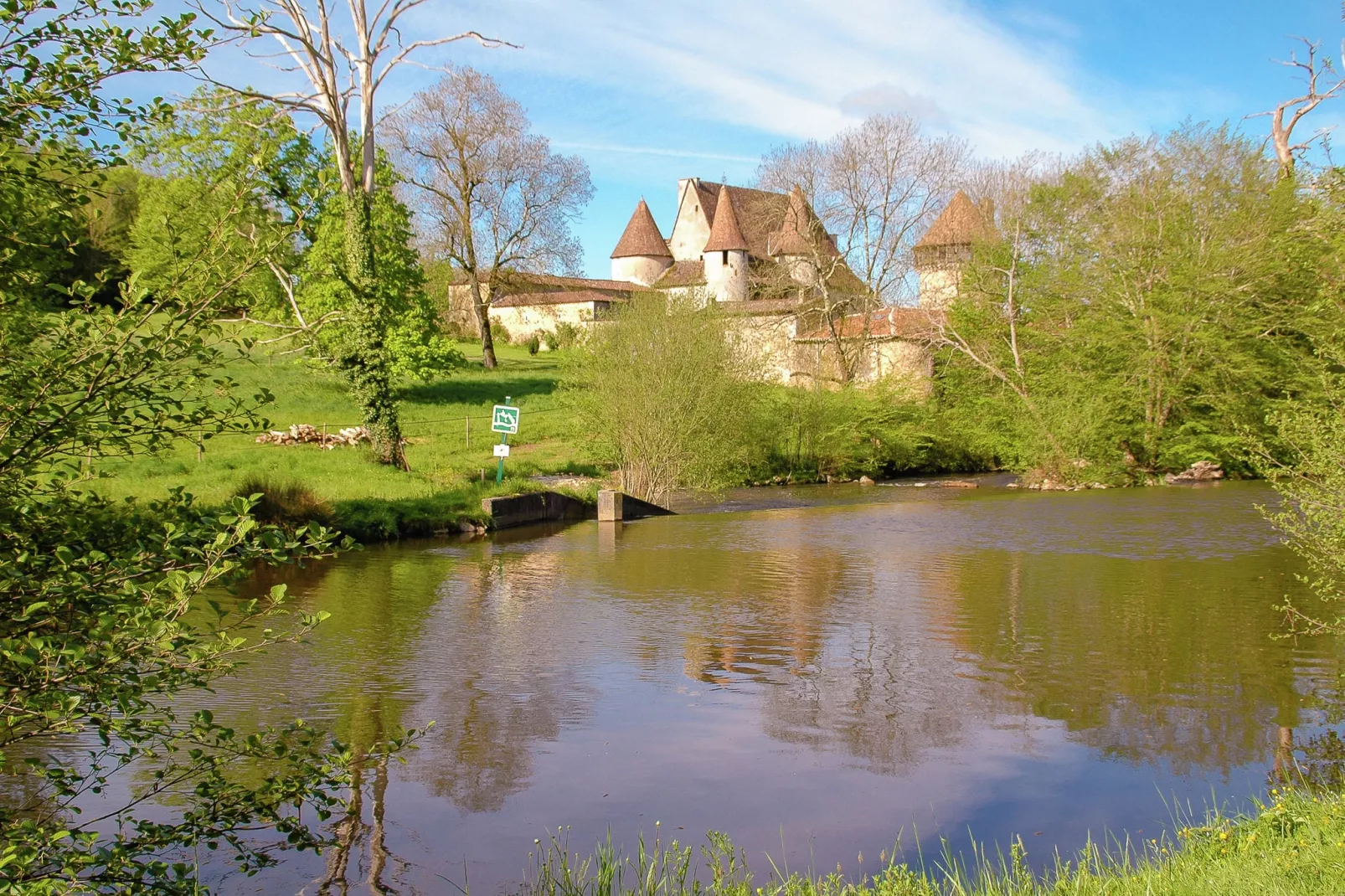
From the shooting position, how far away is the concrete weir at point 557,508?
22.3 meters

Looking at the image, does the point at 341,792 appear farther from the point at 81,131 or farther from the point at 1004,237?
the point at 1004,237

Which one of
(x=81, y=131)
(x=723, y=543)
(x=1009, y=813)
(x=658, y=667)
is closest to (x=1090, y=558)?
(x=723, y=543)

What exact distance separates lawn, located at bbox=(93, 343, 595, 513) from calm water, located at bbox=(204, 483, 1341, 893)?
9.89ft

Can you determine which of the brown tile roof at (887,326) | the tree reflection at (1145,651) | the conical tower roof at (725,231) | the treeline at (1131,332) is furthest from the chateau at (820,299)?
the tree reflection at (1145,651)

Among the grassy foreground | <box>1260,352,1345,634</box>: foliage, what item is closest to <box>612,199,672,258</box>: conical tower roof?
<box>1260,352,1345,634</box>: foliage

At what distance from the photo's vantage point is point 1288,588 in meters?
14.7

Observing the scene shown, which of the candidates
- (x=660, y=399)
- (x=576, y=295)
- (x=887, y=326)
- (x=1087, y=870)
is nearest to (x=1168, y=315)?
(x=887, y=326)

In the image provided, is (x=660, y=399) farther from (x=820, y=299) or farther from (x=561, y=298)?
(x=561, y=298)

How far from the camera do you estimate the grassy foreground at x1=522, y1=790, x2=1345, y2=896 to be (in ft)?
14.8

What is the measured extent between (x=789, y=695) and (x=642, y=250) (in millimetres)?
68743

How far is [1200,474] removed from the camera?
3516cm

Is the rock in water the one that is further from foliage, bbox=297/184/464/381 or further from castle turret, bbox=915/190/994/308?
foliage, bbox=297/184/464/381

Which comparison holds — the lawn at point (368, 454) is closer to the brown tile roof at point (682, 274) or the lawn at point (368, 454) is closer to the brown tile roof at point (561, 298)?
the brown tile roof at point (561, 298)

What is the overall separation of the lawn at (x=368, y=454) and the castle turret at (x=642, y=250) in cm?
2184
